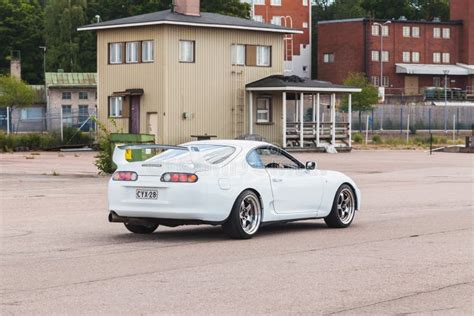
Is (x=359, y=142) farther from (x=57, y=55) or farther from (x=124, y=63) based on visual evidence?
(x=57, y=55)

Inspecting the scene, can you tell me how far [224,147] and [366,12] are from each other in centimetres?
11897

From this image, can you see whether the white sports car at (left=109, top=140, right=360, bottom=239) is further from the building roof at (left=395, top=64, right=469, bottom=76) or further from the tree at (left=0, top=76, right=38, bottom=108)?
the building roof at (left=395, top=64, right=469, bottom=76)

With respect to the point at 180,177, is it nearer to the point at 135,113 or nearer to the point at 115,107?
the point at 135,113

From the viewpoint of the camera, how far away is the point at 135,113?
53.5 metres

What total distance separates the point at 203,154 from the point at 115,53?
133 ft

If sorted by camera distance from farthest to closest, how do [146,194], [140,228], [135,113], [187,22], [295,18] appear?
[295,18]
[135,113]
[187,22]
[140,228]
[146,194]

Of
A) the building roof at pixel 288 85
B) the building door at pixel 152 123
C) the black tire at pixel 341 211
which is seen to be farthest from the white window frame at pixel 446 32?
the black tire at pixel 341 211

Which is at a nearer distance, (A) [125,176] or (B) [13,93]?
(A) [125,176]

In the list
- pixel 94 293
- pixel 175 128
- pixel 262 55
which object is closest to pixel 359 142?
pixel 262 55

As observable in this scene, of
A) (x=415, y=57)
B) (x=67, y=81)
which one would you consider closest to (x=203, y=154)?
(x=67, y=81)

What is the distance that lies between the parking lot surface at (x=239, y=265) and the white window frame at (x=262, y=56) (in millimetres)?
35139

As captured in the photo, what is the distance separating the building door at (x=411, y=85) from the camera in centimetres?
10750

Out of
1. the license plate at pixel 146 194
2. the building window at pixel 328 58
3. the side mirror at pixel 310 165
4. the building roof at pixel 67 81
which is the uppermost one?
the building window at pixel 328 58

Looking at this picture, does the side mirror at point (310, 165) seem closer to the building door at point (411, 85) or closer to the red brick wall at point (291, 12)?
the building door at point (411, 85)
